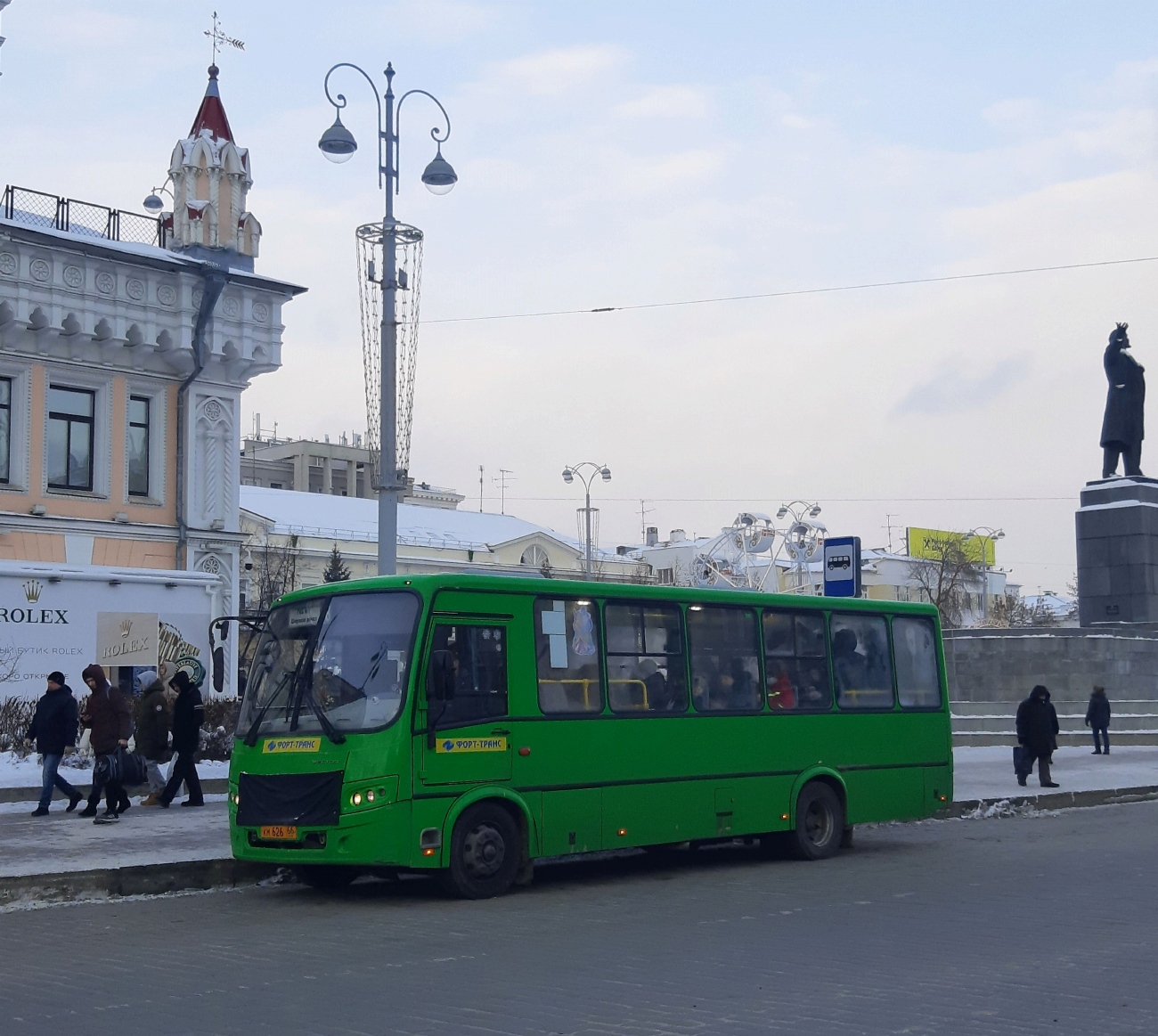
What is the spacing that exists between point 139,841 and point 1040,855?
Answer: 903 centimetres

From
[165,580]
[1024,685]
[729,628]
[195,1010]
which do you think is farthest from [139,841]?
[1024,685]

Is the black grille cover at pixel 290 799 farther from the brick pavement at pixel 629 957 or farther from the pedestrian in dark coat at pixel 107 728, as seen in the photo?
the pedestrian in dark coat at pixel 107 728

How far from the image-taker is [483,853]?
12375 mm

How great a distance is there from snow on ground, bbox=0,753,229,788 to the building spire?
1498 centimetres

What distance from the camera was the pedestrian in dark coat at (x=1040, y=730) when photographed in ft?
75.2

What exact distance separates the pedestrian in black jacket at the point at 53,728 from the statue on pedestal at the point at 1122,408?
91.4ft

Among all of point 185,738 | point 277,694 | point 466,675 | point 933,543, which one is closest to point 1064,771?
point 185,738

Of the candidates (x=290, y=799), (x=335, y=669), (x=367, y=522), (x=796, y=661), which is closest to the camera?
(x=290, y=799)

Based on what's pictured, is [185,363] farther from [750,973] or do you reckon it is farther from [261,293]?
[750,973]

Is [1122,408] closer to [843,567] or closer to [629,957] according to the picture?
[843,567]

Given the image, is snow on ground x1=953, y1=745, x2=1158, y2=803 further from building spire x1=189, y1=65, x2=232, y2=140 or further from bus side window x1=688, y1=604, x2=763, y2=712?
building spire x1=189, y1=65, x2=232, y2=140

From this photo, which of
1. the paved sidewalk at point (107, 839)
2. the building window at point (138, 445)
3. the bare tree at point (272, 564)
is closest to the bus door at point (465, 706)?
the paved sidewalk at point (107, 839)

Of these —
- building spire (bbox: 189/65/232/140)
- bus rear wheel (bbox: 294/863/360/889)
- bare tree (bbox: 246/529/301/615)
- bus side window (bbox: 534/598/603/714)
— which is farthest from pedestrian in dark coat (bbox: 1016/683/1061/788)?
bare tree (bbox: 246/529/301/615)

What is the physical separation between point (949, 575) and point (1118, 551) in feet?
243
